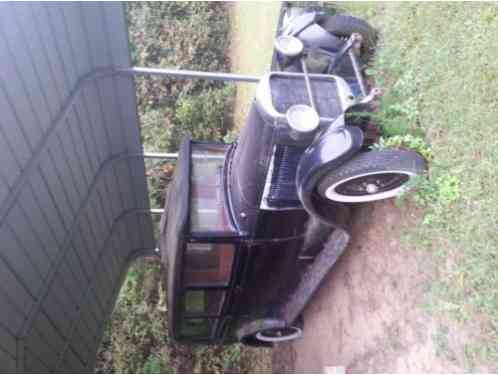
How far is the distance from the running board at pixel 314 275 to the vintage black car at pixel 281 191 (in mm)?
10

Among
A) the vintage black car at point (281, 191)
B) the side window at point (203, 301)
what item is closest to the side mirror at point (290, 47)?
the vintage black car at point (281, 191)

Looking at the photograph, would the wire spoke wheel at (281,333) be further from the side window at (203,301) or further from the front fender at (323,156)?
the front fender at (323,156)

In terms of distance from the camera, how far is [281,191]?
2873mm

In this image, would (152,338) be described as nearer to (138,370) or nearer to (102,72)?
(138,370)

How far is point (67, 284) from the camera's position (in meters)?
4.00

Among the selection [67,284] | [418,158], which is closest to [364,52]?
[418,158]

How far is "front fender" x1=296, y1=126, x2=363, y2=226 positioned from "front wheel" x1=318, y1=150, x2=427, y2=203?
0.06 metres

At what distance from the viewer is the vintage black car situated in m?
2.46

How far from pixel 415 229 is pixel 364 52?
60.7 inches

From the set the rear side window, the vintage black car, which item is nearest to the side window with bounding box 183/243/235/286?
the vintage black car

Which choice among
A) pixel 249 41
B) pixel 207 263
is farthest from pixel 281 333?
pixel 249 41

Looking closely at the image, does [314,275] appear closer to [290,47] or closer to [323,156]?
[323,156]

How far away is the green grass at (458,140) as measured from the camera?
2.13m

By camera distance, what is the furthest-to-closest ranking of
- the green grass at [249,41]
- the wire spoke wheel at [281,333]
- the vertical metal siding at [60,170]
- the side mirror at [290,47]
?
the green grass at [249,41]
the wire spoke wheel at [281,333]
the side mirror at [290,47]
the vertical metal siding at [60,170]
